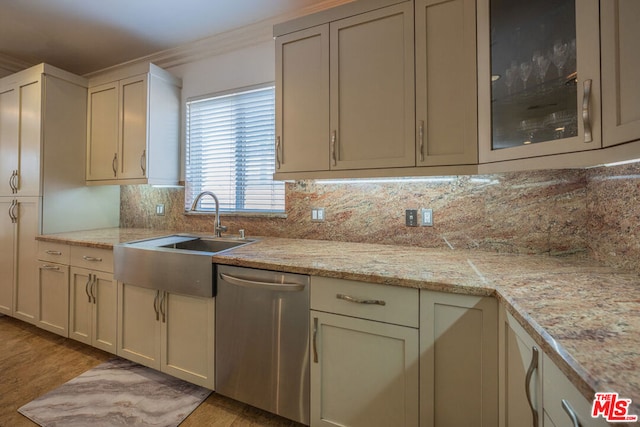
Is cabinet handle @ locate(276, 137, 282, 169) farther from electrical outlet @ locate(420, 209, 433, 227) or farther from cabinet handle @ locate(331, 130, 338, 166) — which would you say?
electrical outlet @ locate(420, 209, 433, 227)

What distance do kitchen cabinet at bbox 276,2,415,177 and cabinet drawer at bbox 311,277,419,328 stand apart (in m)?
0.71

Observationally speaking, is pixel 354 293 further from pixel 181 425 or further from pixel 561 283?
pixel 181 425

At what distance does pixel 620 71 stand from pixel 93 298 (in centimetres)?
308

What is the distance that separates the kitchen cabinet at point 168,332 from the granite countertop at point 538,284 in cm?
39

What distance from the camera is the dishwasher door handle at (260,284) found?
1381 mm

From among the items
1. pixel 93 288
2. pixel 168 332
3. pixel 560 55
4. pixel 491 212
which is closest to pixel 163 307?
pixel 168 332

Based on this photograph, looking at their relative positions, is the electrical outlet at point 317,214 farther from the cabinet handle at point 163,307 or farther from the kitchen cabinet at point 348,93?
the cabinet handle at point 163,307

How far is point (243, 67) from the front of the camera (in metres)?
2.41

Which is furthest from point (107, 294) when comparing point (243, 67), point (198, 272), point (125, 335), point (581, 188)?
point (581, 188)

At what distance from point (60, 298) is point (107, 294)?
62 centimetres

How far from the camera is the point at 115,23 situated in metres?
2.26

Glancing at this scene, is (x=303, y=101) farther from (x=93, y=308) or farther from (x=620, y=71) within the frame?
(x=93, y=308)


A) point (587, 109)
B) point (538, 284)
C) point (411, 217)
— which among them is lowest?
point (538, 284)

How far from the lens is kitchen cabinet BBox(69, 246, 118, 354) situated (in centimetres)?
200
